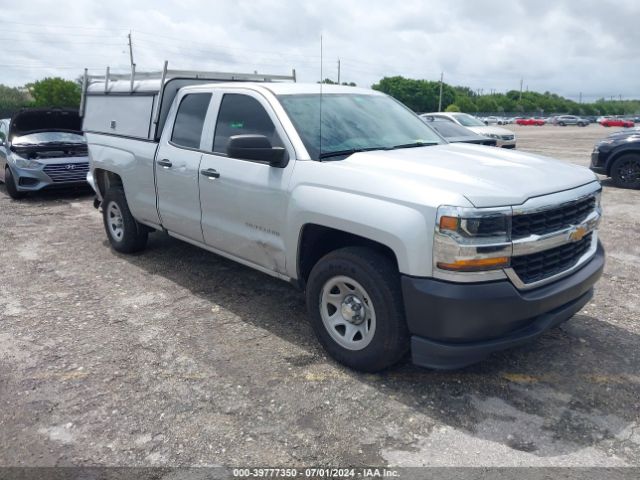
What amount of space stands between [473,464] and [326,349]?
1.32m

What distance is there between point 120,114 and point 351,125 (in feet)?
10.4

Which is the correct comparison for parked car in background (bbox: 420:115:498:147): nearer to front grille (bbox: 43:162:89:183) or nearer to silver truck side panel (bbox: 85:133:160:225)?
front grille (bbox: 43:162:89:183)

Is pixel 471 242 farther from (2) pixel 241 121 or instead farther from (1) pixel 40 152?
(1) pixel 40 152

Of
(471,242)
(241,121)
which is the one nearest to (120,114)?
(241,121)

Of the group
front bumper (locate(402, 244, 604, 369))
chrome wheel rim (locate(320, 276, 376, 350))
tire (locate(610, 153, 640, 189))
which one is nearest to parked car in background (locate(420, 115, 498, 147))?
tire (locate(610, 153, 640, 189))

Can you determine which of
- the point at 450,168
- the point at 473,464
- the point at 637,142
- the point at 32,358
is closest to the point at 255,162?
the point at 450,168

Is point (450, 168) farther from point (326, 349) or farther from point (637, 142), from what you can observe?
point (637, 142)

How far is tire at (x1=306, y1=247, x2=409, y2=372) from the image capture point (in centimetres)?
329

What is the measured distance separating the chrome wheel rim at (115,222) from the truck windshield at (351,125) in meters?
3.05

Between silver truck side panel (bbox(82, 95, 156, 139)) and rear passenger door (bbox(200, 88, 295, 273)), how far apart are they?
133 cm

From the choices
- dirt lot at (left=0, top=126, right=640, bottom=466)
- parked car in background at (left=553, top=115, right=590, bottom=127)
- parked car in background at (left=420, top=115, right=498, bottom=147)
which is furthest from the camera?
parked car in background at (left=553, top=115, right=590, bottom=127)

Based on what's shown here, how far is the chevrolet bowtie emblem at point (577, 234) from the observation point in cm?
338

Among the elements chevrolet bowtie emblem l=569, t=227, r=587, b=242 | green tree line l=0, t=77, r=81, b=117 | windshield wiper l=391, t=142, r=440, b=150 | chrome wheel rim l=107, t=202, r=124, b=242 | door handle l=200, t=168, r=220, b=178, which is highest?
green tree line l=0, t=77, r=81, b=117

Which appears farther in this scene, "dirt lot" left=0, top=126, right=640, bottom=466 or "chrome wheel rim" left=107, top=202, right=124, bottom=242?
"chrome wheel rim" left=107, top=202, right=124, bottom=242
